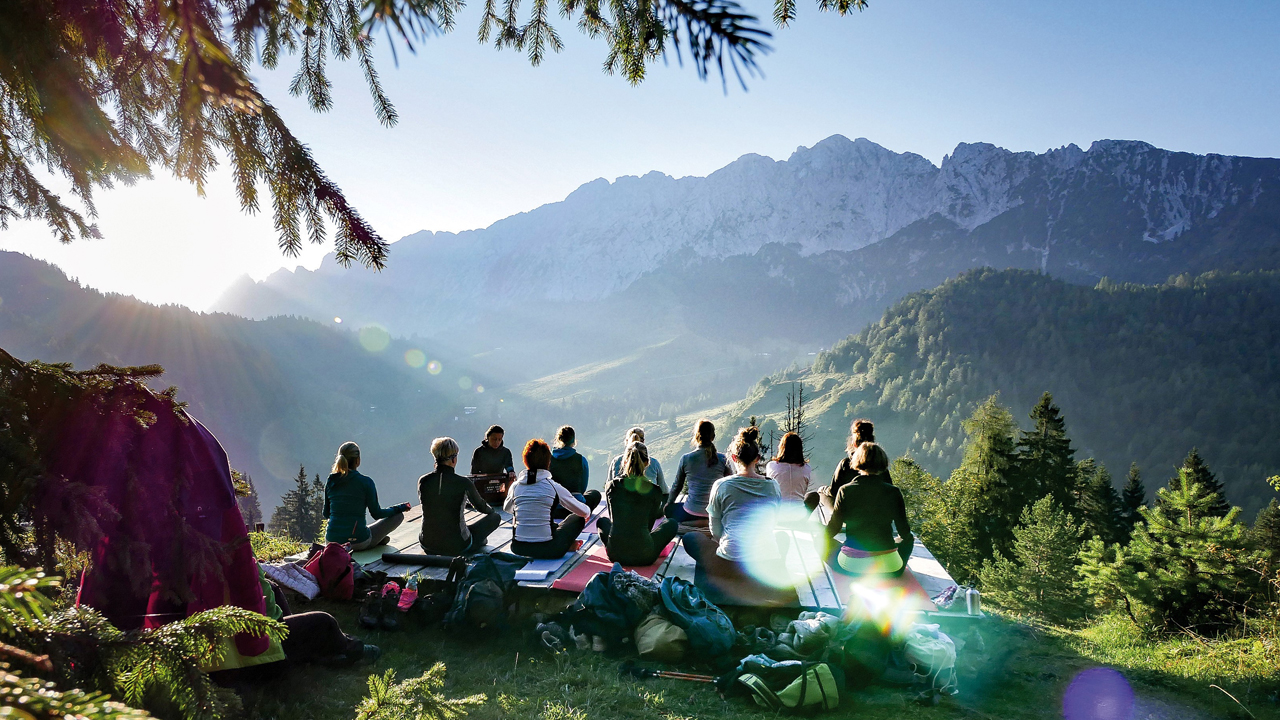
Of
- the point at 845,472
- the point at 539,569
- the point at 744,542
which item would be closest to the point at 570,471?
the point at 539,569

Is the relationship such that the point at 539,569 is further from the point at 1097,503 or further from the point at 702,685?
the point at 1097,503

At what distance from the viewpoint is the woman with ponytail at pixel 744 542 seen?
20.5 ft

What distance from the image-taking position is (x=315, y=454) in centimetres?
19025

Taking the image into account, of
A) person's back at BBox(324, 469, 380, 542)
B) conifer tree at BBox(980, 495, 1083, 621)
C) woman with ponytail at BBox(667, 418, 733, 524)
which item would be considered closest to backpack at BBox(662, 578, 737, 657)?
woman with ponytail at BBox(667, 418, 733, 524)

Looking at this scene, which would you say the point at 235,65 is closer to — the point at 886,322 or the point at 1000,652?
the point at 1000,652

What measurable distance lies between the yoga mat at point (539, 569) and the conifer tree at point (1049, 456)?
131ft

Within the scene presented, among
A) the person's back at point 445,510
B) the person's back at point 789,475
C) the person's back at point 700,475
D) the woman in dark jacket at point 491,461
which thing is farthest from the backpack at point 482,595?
the person's back at point 789,475

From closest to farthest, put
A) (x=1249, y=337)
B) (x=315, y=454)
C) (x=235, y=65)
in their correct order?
(x=235, y=65)
(x=1249, y=337)
(x=315, y=454)

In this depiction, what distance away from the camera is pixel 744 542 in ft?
Result: 20.6

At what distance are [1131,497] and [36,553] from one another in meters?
70.9

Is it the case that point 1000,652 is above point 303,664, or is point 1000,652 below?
below

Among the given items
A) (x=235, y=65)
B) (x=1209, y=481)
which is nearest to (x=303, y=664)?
(x=235, y=65)

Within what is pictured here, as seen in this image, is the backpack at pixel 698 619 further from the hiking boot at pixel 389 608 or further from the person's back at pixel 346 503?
the person's back at pixel 346 503

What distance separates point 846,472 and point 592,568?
3.40 m
